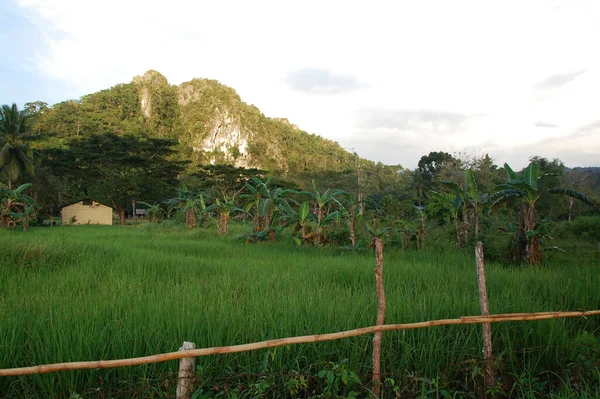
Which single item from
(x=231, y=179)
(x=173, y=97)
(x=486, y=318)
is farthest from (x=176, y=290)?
(x=173, y=97)

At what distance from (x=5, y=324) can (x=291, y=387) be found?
82.4 inches

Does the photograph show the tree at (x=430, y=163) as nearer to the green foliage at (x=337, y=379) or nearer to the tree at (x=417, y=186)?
the tree at (x=417, y=186)

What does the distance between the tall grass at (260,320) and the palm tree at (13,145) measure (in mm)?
24089

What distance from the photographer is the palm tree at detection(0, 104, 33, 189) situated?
24156 mm

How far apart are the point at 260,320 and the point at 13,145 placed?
28302 millimetres

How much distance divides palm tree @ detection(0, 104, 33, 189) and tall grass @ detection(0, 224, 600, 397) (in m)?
24.1

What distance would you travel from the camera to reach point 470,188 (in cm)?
791

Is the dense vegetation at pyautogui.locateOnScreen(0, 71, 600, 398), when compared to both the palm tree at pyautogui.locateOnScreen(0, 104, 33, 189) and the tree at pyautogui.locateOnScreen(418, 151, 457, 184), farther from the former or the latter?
Answer: the tree at pyautogui.locateOnScreen(418, 151, 457, 184)

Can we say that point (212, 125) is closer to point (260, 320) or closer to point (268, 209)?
point (268, 209)

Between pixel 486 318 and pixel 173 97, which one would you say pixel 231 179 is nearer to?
pixel 486 318

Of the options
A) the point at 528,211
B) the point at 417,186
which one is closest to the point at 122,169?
the point at 417,186

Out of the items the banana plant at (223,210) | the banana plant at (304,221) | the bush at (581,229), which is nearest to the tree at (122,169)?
the banana plant at (223,210)

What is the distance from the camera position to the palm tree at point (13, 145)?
24.2 m

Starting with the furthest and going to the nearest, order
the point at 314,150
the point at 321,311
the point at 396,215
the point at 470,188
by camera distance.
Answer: the point at 314,150 → the point at 396,215 → the point at 470,188 → the point at 321,311
